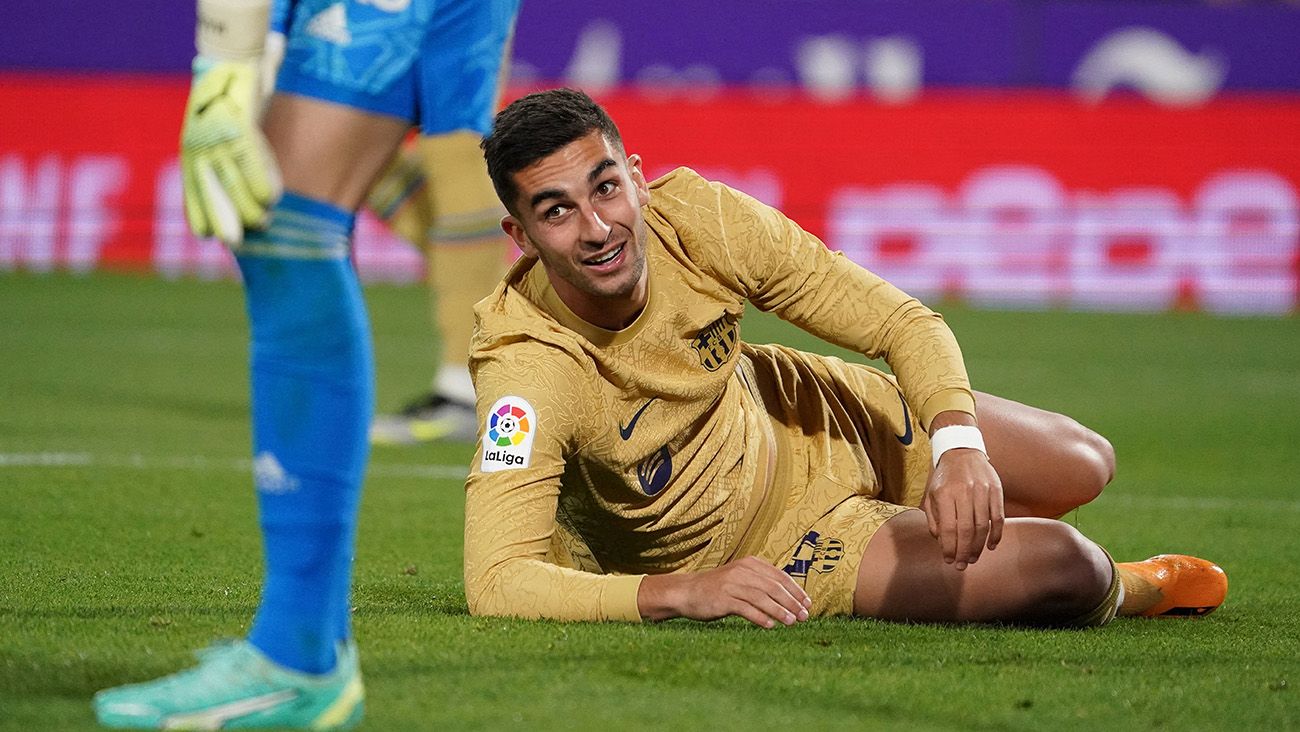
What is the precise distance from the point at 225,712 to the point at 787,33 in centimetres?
1280

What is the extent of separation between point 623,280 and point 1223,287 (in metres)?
11.7

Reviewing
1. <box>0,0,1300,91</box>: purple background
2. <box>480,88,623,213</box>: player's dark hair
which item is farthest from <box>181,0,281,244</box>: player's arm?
<box>0,0,1300,91</box>: purple background

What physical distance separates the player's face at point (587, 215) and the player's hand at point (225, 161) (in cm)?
89

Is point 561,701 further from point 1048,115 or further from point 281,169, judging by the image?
point 1048,115

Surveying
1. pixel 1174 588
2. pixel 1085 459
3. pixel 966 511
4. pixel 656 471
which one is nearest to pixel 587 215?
pixel 656 471

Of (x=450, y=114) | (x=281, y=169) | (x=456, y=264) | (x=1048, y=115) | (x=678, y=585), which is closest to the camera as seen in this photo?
(x=281, y=169)

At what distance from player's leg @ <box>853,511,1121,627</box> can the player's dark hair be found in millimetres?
925

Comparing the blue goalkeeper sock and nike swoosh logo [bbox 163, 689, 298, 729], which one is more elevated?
the blue goalkeeper sock

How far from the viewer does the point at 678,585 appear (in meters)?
2.99

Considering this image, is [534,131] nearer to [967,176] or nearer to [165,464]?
[165,464]

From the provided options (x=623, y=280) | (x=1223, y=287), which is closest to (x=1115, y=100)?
(x=1223, y=287)

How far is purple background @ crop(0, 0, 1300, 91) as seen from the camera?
47.4 ft

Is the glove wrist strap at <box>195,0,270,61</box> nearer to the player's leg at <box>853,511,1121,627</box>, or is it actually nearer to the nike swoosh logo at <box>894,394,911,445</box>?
the player's leg at <box>853,511,1121,627</box>

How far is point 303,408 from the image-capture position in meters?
2.36
